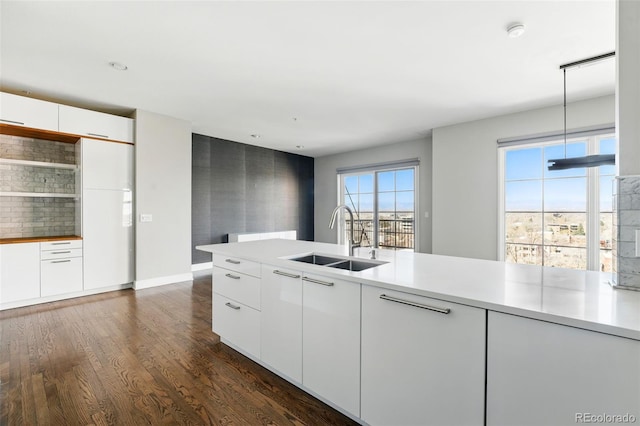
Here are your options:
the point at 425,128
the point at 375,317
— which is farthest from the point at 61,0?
the point at 425,128

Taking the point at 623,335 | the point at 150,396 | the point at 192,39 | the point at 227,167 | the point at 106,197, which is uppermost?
the point at 192,39

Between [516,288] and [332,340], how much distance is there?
3.03 feet

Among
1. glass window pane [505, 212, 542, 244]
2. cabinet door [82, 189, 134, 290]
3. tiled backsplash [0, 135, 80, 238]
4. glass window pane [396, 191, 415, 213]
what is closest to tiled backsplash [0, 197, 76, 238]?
tiled backsplash [0, 135, 80, 238]

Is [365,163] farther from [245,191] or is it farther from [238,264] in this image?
[238,264]

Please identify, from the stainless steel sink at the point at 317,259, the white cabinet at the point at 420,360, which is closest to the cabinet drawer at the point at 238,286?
the stainless steel sink at the point at 317,259

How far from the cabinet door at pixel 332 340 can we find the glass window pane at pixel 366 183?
521cm

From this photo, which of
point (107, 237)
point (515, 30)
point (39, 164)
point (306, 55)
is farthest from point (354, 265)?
point (39, 164)

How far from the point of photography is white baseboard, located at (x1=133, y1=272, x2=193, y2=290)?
4133 mm

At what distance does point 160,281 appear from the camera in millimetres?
4348

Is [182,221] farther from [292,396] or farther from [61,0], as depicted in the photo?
[292,396]

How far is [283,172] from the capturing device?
22.9 ft

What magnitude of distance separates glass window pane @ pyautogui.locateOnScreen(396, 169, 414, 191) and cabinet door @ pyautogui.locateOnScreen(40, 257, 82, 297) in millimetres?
5507

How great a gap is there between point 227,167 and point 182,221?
1638mm

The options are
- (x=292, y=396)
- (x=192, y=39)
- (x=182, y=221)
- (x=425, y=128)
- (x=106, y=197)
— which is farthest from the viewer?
(x=425, y=128)
